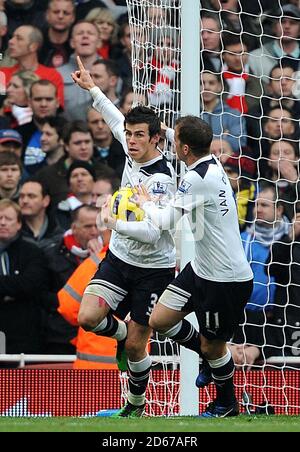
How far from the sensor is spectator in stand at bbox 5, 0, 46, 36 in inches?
510

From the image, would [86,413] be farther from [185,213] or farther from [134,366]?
[185,213]

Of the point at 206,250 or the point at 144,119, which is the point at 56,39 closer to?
the point at 144,119

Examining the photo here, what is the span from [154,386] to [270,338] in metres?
1.38

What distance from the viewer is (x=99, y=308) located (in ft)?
29.6

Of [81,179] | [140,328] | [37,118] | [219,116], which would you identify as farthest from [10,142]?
[140,328]

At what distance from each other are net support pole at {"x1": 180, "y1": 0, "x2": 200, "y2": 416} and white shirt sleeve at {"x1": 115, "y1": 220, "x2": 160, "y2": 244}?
34.8 inches

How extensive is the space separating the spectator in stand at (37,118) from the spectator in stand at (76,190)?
0.39 m

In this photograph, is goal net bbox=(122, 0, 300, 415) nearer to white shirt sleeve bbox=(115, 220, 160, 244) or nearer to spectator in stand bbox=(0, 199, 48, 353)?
spectator in stand bbox=(0, 199, 48, 353)

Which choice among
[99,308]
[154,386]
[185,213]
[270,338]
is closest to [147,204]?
[185,213]

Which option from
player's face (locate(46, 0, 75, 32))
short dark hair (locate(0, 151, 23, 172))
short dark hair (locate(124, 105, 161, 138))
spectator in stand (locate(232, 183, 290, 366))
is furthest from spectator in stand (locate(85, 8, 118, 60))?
short dark hair (locate(124, 105, 161, 138))

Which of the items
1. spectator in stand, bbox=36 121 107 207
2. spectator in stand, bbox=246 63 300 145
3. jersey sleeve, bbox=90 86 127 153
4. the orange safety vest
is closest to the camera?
jersey sleeve, bbox=90 86 127 153

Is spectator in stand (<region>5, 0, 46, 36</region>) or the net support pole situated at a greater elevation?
spectator in stand (<region>5, 0, 46, 36</region>)

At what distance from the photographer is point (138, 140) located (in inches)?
356

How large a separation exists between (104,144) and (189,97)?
10.6ft
